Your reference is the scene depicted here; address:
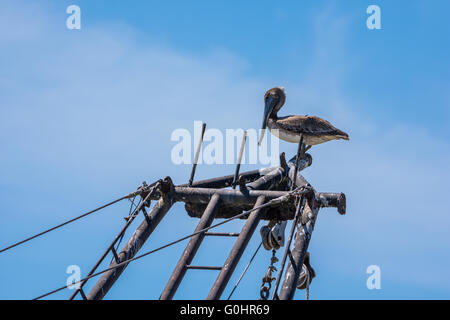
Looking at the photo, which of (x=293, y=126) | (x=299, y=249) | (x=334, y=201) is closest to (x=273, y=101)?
(x=293, y=126)

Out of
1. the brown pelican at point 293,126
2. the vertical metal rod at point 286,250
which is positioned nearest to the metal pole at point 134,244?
the vertical metal rod at point 286,250

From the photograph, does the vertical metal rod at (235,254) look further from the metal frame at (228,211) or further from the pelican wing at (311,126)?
the pelican wing at (311,126)

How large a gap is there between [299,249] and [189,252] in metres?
1.83

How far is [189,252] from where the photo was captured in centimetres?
1470

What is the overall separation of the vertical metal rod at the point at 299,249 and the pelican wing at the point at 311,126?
3731mm

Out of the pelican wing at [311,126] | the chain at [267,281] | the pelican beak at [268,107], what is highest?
the pelican beak at [268,107]

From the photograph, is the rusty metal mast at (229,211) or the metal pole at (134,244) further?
the metal pole at (134,244)

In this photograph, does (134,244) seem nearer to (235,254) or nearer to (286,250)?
(235,254)

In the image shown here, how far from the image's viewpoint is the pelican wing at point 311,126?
18.7m

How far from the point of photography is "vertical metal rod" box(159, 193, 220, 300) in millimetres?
14156

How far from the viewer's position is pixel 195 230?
50.2 feet
